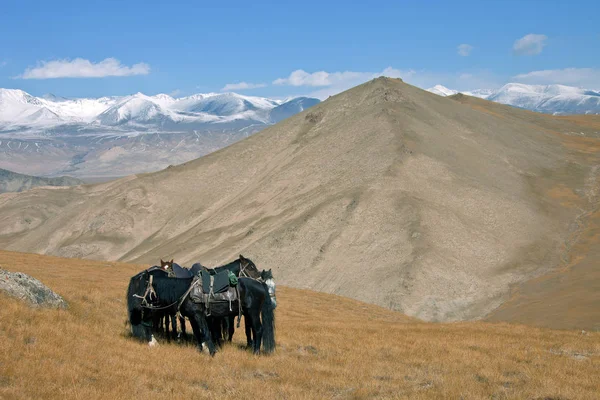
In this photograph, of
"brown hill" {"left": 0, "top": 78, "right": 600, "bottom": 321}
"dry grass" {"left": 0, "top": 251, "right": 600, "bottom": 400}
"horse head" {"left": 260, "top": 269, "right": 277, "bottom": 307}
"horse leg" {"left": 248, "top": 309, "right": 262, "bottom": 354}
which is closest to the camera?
"dry grass" {"left": 0, "top": 251, "right": 600, "bottom": 400}

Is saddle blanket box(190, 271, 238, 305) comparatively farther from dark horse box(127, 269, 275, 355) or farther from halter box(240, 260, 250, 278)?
halter box(240, 260, 250, 278)

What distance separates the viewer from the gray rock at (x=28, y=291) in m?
15.8

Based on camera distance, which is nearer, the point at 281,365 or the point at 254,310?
the point at 281,365

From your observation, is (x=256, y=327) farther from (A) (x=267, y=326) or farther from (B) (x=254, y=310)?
(B) (x=254, y=310)

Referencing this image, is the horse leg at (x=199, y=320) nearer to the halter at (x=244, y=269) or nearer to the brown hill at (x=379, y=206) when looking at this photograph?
the halter at (x=244, y=269)

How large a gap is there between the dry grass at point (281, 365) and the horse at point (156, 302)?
0.51 m

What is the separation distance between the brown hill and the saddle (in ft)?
139

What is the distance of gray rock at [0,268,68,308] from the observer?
51.9 ft

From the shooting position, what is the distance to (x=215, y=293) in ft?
53.7

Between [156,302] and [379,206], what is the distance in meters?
60.6

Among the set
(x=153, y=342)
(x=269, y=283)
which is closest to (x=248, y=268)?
(x=269, y=283)

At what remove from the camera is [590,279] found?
57.0 m

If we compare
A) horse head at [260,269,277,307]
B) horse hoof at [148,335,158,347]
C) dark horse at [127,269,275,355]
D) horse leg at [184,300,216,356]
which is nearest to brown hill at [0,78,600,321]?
horse head at [260,269,277,307]

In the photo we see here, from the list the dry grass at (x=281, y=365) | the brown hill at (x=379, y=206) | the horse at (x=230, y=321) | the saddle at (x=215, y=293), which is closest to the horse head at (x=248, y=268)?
the horse at (x=230, y=321)
